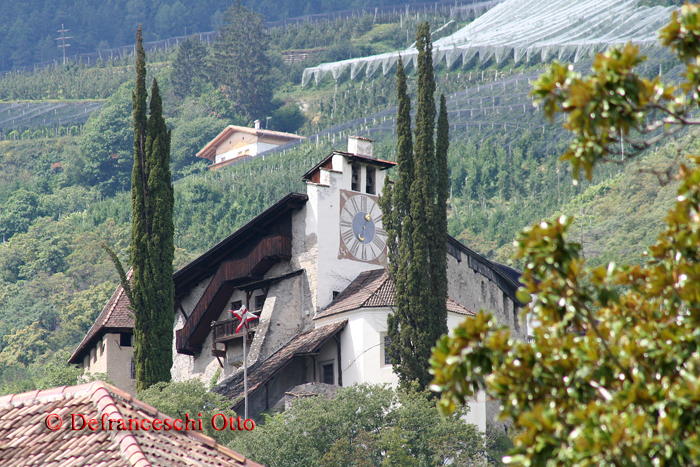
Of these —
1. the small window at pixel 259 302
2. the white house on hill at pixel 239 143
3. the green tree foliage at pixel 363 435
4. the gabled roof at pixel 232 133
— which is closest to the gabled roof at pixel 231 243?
the small window at pixel 259 302

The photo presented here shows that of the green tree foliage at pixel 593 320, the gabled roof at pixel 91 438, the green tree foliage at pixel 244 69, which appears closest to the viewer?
the green tree foliage at pixel 593 320

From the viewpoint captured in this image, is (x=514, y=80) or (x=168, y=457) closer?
(x=168, y=457)

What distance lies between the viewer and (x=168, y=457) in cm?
1212

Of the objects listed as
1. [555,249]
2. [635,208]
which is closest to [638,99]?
[555,249]

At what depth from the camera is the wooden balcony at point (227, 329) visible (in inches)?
1512

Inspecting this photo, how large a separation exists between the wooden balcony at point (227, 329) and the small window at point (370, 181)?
21.6ft

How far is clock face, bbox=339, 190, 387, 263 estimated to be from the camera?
38.4 metres

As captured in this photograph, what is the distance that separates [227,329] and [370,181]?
25.7ft

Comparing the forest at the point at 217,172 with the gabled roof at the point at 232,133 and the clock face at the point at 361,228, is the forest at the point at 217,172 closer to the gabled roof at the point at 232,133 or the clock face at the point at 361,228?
the gabled roof at the point at 232,133

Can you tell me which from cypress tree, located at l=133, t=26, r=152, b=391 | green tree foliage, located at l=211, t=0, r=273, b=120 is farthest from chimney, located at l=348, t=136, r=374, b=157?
green tree foliage, located at l=211, t=0, r=273, b=120

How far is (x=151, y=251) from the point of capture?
3284 centimetres

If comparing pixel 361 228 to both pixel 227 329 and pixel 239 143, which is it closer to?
pixel 227 329

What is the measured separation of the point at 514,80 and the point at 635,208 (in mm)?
51972

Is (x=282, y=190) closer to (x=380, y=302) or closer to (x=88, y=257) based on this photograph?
(x=88, y=257)
